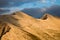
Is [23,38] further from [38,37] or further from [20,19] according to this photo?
[20,19]

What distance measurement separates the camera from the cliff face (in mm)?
6465

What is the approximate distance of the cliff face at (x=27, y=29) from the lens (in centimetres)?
646

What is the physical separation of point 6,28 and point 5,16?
1260 millimetres

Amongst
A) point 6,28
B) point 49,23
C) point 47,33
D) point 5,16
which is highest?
point 49,23

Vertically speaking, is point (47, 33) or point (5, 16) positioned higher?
point (47, 33)

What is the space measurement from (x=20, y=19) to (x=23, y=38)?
1853 millimetres

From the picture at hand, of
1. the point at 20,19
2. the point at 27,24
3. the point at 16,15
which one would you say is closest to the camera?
the point at 27,24

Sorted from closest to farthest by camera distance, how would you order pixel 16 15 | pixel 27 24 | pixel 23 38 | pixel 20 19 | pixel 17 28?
1. pixel 23 38
2. pixel 17 28
3. pixel 27 24
4. pixel 20 19
5. pixel 16 15

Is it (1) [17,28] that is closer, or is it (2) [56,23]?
(1) [17,28]

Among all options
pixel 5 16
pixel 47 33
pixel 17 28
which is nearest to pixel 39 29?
pixel 47 33

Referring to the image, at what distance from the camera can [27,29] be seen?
697cm

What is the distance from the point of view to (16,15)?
855cm

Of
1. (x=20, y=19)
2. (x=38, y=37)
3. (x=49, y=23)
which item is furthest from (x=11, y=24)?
(x=49, y=23)

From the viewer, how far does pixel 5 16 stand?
8016mm
